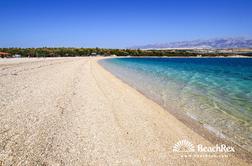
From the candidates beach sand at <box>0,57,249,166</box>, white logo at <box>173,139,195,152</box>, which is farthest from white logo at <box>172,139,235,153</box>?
beach sand at <box>0,57,249,166</box>

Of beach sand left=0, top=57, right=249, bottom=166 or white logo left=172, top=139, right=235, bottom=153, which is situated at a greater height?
beach sand left=0, top=57, right=249, bottom=166

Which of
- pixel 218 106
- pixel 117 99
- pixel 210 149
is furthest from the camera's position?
pixel 117 99

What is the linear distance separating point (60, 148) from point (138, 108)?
145 inches

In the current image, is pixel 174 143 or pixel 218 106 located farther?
pixel 218 106

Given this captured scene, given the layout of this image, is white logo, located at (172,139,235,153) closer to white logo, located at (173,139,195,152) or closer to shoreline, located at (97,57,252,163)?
white logo, located at (173,139,195,152)

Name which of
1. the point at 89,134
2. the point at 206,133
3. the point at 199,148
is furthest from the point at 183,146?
the point at 89,134

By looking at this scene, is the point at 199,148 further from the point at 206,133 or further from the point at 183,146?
the point at 206,133

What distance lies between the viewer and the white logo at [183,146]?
4.11 metres

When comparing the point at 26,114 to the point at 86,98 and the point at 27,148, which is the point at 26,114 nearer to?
the point at 27,148

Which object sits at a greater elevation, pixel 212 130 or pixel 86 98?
pixel 86 98

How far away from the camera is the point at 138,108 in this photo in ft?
23.1

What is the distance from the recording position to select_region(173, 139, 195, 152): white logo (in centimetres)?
411

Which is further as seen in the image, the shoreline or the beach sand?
the shoreline

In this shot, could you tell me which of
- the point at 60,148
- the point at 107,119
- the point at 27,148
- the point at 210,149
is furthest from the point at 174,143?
the point at 27,148
